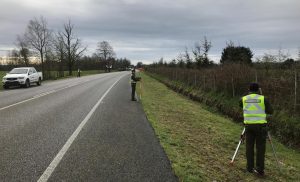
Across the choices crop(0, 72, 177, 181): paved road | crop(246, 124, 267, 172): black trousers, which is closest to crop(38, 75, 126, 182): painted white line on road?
crop(0, 72, 177, 181): paved road

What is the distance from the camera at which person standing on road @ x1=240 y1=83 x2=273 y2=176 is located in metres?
6.66

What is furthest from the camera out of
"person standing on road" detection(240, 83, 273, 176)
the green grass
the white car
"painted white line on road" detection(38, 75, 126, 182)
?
the white car

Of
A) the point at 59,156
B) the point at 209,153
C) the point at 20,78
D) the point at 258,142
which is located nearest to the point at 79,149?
the point at 59,156

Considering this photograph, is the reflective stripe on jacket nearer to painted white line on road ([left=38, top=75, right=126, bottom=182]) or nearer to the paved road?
the paved road

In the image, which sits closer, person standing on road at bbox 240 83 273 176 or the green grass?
the green grass

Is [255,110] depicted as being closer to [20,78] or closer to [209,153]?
[209,153]

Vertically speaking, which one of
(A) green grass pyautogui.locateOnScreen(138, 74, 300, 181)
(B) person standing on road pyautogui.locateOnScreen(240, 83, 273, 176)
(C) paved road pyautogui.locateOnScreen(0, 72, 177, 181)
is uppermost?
(B) person standing on road pyautogui.locateOnScreen(240, 83, 273, 176)

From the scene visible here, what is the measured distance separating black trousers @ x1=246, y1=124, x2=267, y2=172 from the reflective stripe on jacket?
0.34 feet

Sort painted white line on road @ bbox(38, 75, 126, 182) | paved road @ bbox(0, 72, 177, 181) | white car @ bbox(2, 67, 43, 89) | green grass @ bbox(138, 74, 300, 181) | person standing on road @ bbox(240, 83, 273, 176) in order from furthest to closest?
white car @ bbox(2, 67, 43, 89) < person standing on road @ bbox(240, 83, 273, 176) < green grass @ bbox(138, 74, 300, 181) < paved road @ bbox(0, 72, 177, 181) < painted white line on road @ bbox(38, 75, 126, 182)

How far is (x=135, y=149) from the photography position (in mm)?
7352

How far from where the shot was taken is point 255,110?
6707 mm

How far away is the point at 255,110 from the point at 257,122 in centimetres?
25

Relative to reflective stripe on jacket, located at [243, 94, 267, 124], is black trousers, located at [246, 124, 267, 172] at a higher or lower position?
lower

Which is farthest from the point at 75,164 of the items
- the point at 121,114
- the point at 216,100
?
the point at 216,100
